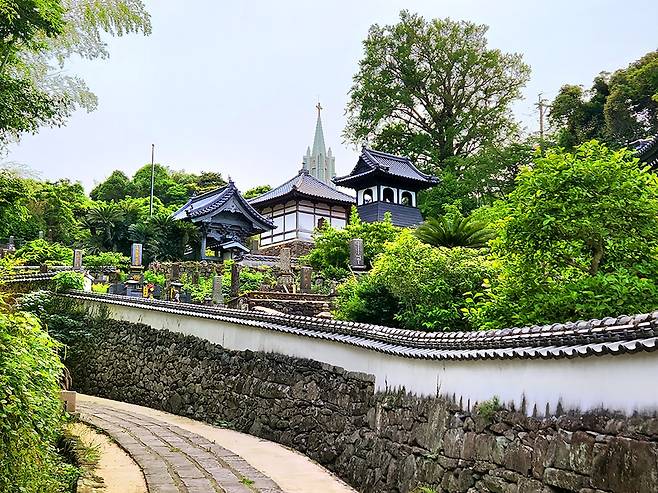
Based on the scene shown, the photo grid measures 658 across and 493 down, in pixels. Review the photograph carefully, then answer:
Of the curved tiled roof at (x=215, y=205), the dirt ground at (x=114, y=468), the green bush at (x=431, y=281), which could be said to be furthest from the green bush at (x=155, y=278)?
the dirt ground at (x=114, y=468)

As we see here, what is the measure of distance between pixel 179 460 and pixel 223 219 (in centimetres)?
2228

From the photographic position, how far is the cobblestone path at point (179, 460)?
6.91 m

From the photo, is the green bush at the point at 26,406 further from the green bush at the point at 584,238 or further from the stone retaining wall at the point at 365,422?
the green bush at the point at 584,238

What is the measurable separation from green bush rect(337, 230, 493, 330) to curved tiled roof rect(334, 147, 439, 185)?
62.8 feet

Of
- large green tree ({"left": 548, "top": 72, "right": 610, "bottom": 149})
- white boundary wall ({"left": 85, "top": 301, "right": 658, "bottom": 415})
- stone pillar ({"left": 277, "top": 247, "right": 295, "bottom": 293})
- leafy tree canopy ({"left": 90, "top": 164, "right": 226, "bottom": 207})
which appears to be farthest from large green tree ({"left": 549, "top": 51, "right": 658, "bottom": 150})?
leafy tree canopy ({"left": 90, "top": 164, "right": 226, "bottom": 207})

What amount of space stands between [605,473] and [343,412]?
4.66 meters

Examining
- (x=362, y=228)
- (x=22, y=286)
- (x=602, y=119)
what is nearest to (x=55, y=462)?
(x=22, y=286)

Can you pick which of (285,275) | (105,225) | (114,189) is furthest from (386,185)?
(114,189)

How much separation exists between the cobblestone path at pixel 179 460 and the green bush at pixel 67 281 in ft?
23.4

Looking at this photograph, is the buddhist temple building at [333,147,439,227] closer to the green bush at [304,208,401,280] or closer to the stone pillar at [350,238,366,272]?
the green bush at [304,208,401,280]

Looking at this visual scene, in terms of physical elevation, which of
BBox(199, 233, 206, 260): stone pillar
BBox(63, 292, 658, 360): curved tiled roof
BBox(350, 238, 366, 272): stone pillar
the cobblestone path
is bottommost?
the cobblestone path

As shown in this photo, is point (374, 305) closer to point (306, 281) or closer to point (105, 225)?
point (306, 281)

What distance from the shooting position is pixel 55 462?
5.71m

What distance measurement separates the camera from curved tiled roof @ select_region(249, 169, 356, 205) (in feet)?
105
